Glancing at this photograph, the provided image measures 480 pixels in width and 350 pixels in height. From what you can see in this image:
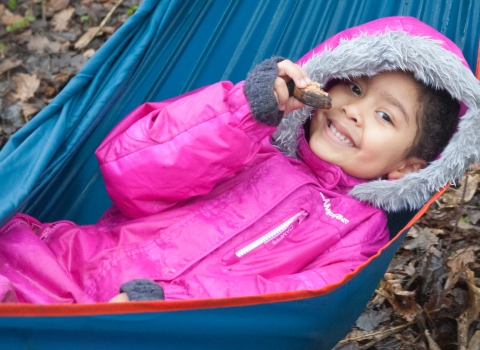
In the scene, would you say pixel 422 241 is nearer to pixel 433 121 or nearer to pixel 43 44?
pixel 433 121

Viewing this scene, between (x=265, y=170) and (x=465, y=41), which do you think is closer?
(x=265, y=170)

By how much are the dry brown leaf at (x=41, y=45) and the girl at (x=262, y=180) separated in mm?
1805

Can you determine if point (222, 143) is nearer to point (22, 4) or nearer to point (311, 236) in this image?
point (311, 236)

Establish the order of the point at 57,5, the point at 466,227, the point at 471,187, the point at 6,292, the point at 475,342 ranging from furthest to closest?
the point at 57,5 → the point at 471,187 → the point at 466,227 → the point at 475,342 → the point at 6,292

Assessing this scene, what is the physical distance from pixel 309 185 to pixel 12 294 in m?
0.83

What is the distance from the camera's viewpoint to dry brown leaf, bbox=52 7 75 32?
340 centimetres

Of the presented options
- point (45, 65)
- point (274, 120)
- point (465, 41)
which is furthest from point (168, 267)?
point (45, 65)

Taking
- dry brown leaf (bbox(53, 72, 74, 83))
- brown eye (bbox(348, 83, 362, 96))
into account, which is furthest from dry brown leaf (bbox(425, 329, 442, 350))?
dry brown leaf (bbox(53, 72, 74, 83))

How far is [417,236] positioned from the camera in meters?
2.32

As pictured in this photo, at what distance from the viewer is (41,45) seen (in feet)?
10.8

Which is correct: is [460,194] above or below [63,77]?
above

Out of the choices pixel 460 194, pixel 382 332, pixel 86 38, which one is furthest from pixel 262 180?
pixel 86 38

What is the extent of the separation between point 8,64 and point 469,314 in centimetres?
246

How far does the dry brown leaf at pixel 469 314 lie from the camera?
184 cm
